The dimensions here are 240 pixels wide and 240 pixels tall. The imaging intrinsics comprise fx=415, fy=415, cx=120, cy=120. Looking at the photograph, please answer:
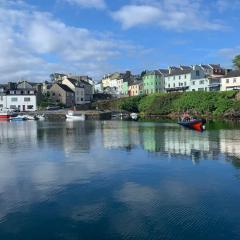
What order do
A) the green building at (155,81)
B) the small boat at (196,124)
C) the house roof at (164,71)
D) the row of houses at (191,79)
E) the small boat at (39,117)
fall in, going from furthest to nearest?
the house roof at (164,71) < the green building at (155,81) < the row of houses at (191,79) < the small boat at (39,117) < the small boat at (196,124)

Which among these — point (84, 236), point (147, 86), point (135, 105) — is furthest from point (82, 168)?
point (147, 86)

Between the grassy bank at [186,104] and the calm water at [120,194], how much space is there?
78.7 meters

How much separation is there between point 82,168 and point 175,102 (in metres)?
103

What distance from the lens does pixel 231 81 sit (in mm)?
128375

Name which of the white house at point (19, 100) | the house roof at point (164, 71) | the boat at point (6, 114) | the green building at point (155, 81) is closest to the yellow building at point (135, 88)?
the green building at point (155, 81)

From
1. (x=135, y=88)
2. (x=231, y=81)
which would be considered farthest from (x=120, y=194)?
(x=135, y=88)

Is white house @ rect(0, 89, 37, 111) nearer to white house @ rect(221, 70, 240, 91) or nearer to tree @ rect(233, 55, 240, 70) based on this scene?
white house @ rect(221, 70, 240, 91)

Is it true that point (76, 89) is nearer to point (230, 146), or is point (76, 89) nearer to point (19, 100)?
point (19, 100)

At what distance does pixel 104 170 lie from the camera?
1273 inches

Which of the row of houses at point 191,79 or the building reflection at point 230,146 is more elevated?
the row of houses at point 191,79

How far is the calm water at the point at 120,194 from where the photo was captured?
18.5m

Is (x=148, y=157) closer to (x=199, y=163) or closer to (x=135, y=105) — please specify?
(x=199, y=163)

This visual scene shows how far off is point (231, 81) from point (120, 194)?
363 ft

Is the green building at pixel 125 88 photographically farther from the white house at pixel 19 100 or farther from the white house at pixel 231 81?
the white house at pixel 231 81
